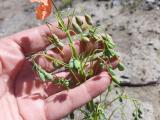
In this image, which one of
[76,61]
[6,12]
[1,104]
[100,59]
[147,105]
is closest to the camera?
[76,61]

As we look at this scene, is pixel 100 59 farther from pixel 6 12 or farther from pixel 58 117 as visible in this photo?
pixel 6 12

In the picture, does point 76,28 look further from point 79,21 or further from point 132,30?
point 132,30

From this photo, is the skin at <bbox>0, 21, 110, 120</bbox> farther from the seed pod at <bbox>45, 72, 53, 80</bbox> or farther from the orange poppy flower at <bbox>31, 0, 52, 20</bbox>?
the orange poppy flower at <bbox>31, 0, 52, 20</bbox>

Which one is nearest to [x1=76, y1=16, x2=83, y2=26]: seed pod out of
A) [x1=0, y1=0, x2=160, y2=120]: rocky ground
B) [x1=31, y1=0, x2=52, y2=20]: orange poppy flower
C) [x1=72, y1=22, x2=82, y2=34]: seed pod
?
[x1=72, y1=22, x2=82, y2=34]: seed pod

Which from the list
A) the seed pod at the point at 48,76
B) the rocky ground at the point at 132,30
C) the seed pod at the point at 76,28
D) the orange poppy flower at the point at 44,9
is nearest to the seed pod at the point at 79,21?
the seed pod at the point at 76,28

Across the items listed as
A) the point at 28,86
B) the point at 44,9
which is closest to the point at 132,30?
the point at 28,86

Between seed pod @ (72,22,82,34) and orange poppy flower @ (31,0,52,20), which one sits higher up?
orange poppy flower @ (31,0,52,20)

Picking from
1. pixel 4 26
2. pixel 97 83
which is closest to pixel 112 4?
pixel 4 26

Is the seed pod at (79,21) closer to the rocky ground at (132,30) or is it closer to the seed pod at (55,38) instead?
the seed pod at (55,38)
